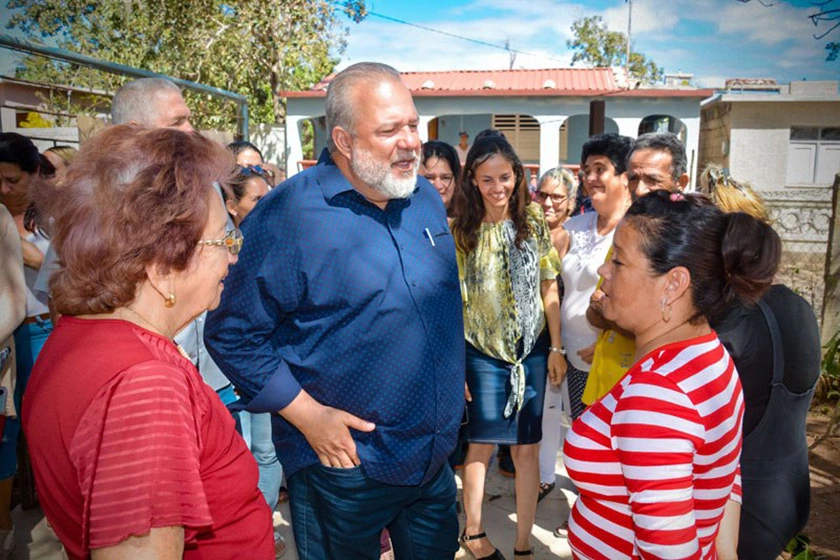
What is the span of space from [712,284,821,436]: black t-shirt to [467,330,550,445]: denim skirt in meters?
1.20

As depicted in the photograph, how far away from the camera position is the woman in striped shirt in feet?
4.35

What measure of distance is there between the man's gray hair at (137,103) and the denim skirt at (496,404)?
1760 millimetres

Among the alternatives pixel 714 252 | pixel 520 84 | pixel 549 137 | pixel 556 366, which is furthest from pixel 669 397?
pixel 520 84

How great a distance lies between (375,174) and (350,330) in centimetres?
52

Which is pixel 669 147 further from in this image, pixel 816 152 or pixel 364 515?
pixel 816 152

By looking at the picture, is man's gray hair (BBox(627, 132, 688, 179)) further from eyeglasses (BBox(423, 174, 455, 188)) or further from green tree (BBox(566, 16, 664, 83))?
green tree (BBox(566, 16, 664, 83))

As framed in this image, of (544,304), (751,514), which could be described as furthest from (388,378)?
(544,304)

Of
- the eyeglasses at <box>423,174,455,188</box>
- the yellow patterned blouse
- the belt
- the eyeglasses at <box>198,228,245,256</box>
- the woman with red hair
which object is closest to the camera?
the woman with red hair

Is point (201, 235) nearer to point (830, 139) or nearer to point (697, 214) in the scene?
point (697, 214)

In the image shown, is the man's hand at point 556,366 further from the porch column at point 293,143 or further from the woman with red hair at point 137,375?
the porch column at point 293,143

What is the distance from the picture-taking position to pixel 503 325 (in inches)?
112

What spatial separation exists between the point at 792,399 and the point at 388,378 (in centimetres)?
122

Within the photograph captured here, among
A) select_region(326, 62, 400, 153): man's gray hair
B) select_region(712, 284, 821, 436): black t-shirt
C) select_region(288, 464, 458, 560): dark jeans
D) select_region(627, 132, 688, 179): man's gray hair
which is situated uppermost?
select_region(326, 62, 400, 153): man's gray hair

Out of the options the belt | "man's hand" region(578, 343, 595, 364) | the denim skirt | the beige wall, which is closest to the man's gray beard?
the denim skirt
